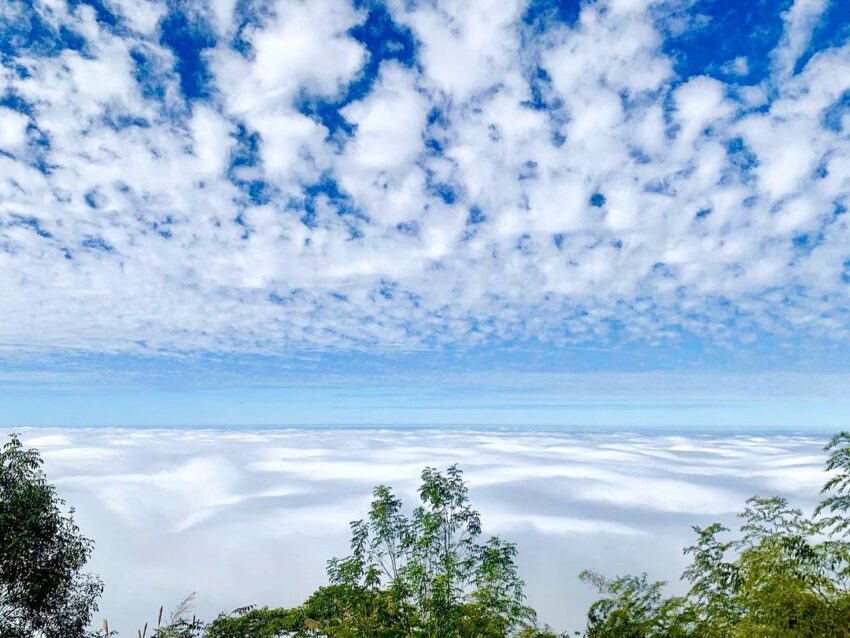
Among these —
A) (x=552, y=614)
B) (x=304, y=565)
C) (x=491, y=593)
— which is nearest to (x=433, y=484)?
(x=491, y=593)

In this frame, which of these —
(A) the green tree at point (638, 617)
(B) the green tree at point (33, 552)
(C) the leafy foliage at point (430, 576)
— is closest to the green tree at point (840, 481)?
(A) the green tree at point (638, 617)

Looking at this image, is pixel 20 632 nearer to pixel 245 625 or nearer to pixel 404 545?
pixel 245 625

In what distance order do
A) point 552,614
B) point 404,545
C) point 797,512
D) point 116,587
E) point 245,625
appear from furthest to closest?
point 116,587 → point 552,614 → point 245,625 → point 404,545 → point 797,512

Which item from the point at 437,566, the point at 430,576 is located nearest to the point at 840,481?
the point at 437,566

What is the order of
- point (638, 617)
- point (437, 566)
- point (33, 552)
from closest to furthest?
point (638, 617) → point (437, 566) → point (33, 552)

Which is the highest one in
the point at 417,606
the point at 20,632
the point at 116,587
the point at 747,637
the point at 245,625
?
the point at 747,637

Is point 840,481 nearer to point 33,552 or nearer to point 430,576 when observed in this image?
point 430,576

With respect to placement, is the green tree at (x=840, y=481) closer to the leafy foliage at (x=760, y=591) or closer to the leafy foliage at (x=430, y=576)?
the leafy foliage at (x=760, y=591)

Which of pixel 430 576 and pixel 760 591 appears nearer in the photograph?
pixel 760 591

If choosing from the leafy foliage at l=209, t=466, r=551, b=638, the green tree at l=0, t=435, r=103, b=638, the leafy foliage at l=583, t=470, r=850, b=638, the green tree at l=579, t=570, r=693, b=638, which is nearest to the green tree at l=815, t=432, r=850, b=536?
the leafy foliage at l=583, t=470, r=850, b=638

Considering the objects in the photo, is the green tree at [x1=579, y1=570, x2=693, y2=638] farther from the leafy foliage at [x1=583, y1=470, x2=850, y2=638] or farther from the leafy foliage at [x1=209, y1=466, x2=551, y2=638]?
the leafy foliage at [x1=209, y1=466, x2=551, y2=638]
